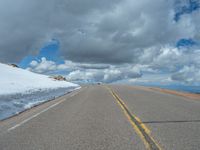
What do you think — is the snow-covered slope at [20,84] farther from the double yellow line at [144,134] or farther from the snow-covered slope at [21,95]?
the double yellow line at [144,134]

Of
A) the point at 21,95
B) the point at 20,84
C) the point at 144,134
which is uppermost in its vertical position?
the point at 20,84

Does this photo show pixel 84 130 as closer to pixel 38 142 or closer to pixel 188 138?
pixel 38 142

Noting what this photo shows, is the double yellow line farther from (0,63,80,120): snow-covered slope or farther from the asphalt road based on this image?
(0,63,80,120): snow-covered slope

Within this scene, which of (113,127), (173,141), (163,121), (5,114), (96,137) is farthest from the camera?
(5,114)

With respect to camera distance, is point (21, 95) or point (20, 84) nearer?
point (21, 95)

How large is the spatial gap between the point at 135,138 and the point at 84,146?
4.41 feet

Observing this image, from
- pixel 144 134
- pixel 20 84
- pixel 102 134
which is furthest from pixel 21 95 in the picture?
pixel 20 84

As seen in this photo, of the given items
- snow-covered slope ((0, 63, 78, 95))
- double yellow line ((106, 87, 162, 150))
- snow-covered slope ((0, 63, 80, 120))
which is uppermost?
snow-covered slope ((0, 63, 78, 95))

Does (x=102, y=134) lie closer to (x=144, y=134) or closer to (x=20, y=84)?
(x=144, y=134)

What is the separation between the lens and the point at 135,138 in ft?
17.9

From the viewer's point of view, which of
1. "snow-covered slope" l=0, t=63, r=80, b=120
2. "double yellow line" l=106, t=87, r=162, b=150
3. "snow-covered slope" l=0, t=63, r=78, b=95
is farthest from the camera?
"snow-covered slope" l=0, t=63, r=78, b=95

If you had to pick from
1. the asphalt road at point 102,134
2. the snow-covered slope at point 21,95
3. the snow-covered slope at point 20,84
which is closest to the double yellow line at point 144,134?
the asphalt road at point 102,134

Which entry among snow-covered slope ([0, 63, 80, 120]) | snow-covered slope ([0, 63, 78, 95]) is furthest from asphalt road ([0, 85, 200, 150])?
snow-covered slope ([0, 63, 78, 95])

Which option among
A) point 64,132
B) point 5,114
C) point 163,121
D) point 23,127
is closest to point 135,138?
point 64,132
